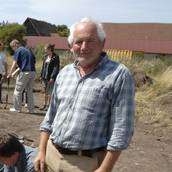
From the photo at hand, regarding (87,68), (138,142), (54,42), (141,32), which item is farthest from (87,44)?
(141,32)

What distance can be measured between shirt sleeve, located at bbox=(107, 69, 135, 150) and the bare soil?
11.9 feet

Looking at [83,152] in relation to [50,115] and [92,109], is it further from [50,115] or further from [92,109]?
[50,115]

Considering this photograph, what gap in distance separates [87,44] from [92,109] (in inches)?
16.3

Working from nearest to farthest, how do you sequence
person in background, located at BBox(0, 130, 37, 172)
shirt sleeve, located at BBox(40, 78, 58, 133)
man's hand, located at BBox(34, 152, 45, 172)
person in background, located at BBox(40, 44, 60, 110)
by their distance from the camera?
man's hand, located at BBox(34, 152, 45, 172), shirt sleeve, located at BBox(40, 78, 58, 133), person in background, located at BBox(0, 130, 37, 172), person in background, located at BBox(40, 44, 60, 110)

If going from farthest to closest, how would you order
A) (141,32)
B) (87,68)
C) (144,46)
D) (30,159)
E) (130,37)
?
1. (141,32)
2. (130,37)
3. (144,46)
4. (30,159)
5. (87,68)

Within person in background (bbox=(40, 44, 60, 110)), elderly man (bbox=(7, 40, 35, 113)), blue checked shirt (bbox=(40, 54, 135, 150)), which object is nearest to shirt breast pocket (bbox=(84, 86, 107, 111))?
blue checked shirt (bbox=(40, 54, 135, 150))

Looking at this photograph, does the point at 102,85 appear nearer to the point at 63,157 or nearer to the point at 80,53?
the point at 80,53

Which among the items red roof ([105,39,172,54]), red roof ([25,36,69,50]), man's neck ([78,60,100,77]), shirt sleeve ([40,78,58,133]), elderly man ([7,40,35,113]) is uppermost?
man's neck ([78,60,100,77])

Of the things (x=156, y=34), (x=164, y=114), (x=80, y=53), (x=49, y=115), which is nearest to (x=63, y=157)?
(x=49, y=115)

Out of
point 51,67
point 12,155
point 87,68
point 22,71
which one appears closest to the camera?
point 87,68

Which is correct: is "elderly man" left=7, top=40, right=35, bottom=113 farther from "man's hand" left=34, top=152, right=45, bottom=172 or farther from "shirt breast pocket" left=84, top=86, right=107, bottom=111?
"shirt breast pocket" left=84, top=86, right=107, bottom=111

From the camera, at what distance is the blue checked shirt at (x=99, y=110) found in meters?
3.36

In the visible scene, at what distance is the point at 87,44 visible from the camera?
3410mm

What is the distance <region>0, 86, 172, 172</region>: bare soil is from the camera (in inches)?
289
